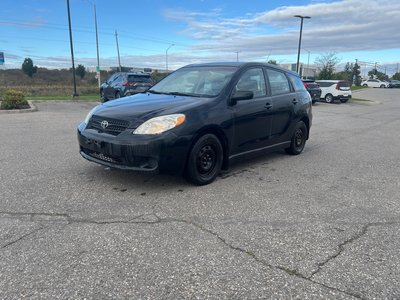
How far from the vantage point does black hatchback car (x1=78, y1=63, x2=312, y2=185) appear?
4.50 meters

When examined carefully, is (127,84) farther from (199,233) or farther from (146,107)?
(199,233)

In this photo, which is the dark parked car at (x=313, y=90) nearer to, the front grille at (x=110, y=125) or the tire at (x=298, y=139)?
the tire at (x=298, y=139)

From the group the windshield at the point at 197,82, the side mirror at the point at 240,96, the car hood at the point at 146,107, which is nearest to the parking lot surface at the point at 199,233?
the car hood at the point at 146,107

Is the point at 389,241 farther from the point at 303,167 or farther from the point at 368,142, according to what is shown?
the point at 368,142

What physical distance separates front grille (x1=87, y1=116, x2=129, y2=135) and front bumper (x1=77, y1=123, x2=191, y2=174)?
7 cm

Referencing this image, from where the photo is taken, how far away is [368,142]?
9.15 meters

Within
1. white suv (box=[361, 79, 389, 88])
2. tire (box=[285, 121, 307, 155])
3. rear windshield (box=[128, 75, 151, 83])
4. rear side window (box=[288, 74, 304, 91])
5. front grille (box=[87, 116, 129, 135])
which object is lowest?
white suv (box=[361, 79, 389, 88])

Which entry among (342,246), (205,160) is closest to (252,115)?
(205,160)

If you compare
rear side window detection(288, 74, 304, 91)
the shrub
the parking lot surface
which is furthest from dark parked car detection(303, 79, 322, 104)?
the parking lot surface

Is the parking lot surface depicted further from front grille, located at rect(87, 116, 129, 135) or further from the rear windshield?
the rear windshield

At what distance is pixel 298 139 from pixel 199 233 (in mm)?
4313

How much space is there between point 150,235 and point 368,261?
198cm

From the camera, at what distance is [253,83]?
5863mm

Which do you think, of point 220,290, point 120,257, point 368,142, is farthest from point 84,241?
point 368,142
